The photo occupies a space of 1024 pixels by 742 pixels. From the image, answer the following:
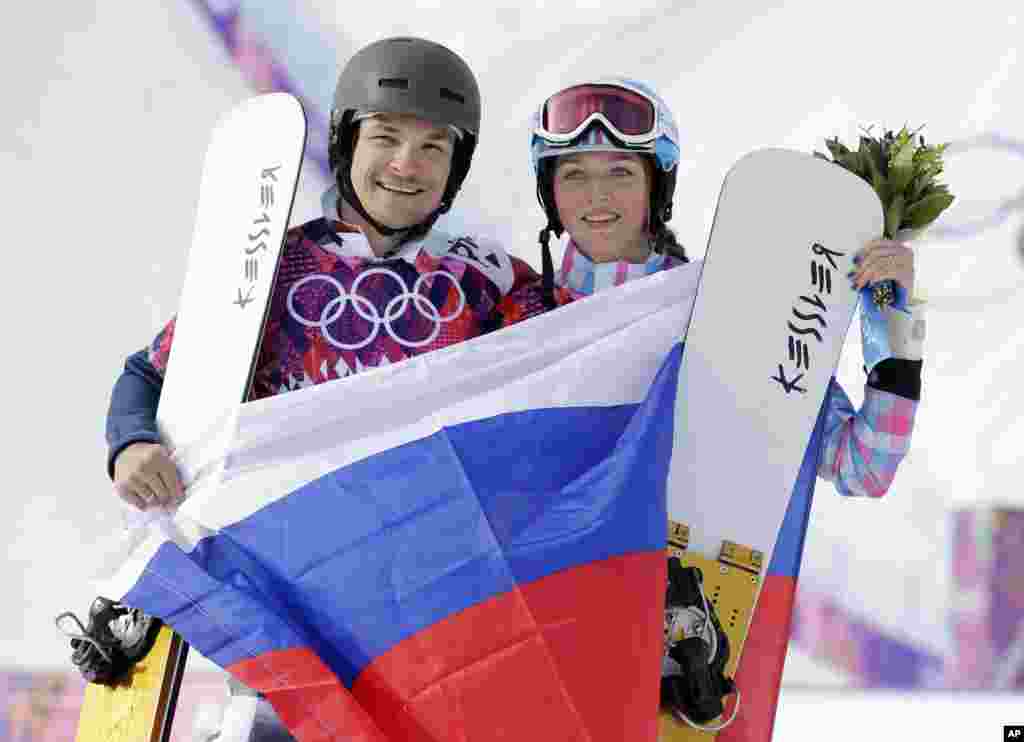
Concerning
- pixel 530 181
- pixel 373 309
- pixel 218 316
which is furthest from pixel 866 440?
pixel 530 181

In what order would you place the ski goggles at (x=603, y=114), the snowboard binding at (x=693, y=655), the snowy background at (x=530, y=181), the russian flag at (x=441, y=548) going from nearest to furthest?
the russian flag at (x=441, y=548), the snowboard binding at (x=693, y=655), the ski goggles at (x=603, y=114), the snowy background at (x=530, y=181)

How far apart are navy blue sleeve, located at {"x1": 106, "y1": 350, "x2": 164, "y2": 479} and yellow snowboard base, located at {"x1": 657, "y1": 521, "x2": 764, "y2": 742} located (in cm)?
98

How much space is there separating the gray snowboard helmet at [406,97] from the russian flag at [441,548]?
431 millimetres

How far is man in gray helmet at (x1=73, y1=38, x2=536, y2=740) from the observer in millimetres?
2555

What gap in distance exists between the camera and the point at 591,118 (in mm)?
2766

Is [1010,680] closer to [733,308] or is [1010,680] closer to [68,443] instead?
[733,308]

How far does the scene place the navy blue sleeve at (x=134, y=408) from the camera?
2529 mm

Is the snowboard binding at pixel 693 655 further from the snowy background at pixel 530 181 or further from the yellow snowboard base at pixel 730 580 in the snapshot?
the snowy background at pixel 530 181

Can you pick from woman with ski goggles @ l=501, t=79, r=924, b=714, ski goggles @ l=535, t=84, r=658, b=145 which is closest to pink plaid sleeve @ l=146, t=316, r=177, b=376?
woman with ski goggles @ l=501, t=79, r=924, b=714

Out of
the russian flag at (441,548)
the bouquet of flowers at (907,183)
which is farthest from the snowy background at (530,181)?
the russian flag at (441,548)

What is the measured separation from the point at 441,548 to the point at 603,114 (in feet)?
3.36

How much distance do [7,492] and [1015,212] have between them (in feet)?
12.8

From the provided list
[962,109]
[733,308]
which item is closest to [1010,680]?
[962,109]

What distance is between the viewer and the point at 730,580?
2535 millimetres
